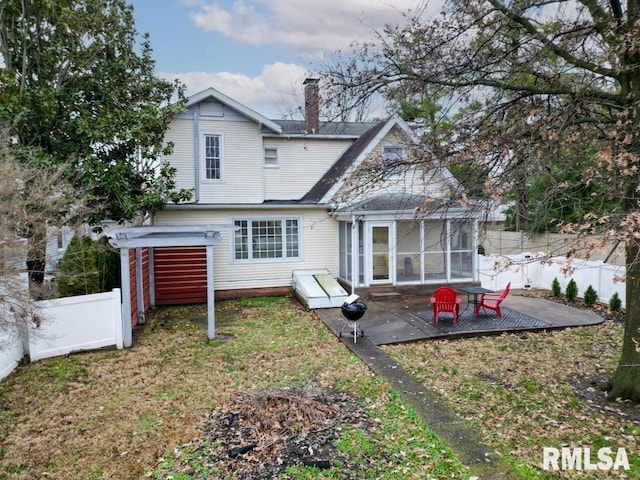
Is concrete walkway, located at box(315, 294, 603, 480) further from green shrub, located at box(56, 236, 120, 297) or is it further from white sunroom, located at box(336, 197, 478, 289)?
green shrub, located at box(56, 236, 120, 297)

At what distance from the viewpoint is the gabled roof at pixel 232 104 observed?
13578mm

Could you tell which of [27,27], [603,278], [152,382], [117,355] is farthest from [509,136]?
[27,27]

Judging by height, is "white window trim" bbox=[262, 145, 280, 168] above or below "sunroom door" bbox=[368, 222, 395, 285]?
above

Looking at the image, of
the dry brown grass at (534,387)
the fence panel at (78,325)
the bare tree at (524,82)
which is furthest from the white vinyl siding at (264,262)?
the bare tree at (524,82)

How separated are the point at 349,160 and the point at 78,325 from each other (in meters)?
9.80

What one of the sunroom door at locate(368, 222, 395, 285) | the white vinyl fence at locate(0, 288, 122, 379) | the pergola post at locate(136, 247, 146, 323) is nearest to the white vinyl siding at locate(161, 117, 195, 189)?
the pergola post at locate(136, 247, 146, 323)

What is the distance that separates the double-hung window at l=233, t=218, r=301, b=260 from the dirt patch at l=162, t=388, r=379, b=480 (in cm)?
828

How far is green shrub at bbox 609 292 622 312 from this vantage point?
10516 millimetres

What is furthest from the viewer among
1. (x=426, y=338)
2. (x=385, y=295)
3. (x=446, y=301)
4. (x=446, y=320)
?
(x=385, y=295)

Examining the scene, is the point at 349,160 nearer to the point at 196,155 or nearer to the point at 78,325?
the point at 196,155

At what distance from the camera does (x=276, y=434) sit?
4613 mm

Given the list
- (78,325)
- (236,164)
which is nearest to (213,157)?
(236,164)

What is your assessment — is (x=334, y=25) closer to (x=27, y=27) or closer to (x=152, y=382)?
(x=152, y=382)

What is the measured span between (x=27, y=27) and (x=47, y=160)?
3740 millimetres
